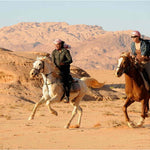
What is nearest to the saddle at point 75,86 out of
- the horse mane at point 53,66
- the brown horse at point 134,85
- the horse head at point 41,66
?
the horse mane at point 53,66

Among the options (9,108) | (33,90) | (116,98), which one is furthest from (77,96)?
(116,98)

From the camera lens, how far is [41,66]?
12867 mm

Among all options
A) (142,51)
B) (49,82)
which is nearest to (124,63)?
(142,51)

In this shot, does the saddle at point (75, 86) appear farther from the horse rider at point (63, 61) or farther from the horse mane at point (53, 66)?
the horse mane at point (53, 66)

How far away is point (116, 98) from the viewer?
104 feet

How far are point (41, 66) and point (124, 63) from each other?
257cm

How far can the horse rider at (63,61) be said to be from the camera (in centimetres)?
1335

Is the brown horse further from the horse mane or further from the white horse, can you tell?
the horse mane

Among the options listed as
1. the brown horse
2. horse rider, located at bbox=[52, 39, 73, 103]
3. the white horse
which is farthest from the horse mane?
the brown horse

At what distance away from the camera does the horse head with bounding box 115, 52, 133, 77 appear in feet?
38.5

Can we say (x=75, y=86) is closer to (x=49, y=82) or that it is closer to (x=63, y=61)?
(x=63, y=61)

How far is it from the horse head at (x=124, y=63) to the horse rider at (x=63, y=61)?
196 cm

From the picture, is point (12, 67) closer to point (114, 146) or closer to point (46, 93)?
point (46, 93)

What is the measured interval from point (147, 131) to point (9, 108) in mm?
11453
